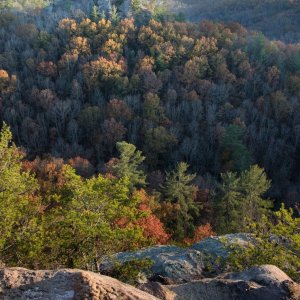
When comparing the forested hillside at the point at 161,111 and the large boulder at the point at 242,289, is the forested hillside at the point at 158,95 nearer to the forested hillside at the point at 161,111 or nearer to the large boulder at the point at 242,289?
the forested hillside at the point at 161,111

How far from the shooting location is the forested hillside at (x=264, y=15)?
478 feet

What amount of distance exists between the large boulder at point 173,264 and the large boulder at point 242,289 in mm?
4869

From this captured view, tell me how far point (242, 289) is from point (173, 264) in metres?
7.61

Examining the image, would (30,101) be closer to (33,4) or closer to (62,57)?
(62,57)

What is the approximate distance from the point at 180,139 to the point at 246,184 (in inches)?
1046

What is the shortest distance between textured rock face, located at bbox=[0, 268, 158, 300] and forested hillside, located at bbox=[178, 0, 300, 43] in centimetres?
13088

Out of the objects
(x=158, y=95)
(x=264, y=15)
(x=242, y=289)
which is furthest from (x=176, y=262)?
(x=264, y=15)

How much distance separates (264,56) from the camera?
86250 millimetres

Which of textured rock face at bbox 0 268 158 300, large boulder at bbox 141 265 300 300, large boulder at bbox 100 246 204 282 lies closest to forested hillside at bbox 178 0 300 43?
large boulder at bbox 100 246 204 282

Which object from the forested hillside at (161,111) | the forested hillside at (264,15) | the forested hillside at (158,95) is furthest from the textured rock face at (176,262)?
the forested hillside at (264,15)

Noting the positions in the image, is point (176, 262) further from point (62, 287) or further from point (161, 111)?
point (161, 111)

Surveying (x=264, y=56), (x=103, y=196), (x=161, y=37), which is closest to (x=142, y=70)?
(x=161, y=37)

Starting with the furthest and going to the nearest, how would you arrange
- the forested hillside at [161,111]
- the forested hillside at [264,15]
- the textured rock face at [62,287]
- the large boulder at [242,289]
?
the forested hillside at [264,15]
the forested hillside at [161,111]
the large boulder at [242,289]
the textured rock face at [62,287]

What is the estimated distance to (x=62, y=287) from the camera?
29.8 feet
